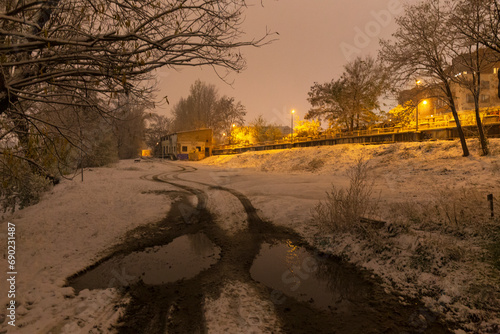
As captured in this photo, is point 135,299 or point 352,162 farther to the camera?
point 352,162

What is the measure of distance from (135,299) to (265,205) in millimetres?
7258

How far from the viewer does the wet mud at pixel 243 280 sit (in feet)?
12.1

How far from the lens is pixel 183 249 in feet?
22.3

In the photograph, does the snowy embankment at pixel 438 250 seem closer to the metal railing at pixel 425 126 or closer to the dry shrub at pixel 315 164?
the metal railing at pixel 425 126

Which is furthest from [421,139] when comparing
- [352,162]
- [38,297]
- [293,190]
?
[38,297]

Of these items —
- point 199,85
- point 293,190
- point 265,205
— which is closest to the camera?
point 265,205

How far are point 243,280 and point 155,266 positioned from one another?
224cm

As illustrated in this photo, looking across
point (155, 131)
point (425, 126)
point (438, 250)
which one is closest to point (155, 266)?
point (438, 250)

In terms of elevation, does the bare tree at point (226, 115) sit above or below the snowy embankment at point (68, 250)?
above

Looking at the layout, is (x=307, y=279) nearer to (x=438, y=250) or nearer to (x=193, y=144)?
(x=438, y=250)

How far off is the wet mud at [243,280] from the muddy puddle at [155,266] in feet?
0.07

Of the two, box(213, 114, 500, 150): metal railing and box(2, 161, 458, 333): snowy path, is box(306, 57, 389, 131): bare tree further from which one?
box(2, 161, 458, 333): snowy path

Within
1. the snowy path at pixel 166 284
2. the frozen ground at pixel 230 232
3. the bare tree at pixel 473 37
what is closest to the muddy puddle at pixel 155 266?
the snowy path at pixel 166 284

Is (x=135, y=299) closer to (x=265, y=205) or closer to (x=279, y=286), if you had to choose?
(x=279, y=286)
